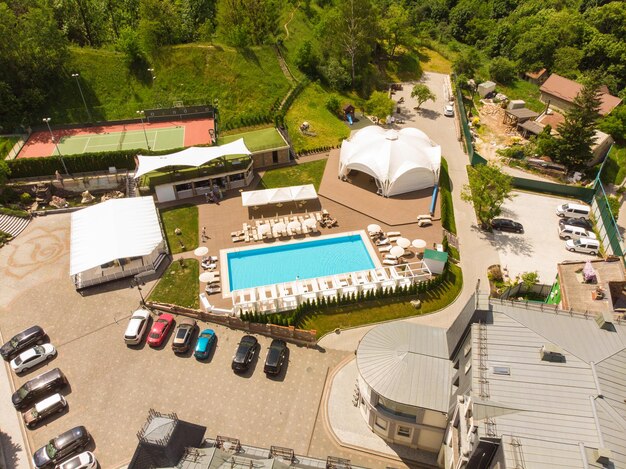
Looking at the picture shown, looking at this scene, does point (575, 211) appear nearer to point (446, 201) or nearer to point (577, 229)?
point (577, 229)

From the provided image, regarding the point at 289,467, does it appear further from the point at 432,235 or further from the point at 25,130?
the point at 25,130

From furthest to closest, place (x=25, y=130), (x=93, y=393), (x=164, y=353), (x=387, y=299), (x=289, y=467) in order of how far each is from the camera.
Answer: (x=25, y=130) → (x=387, y=299) → (x=164, y=353) → (x=93, y=393) → (x=289, y=467)

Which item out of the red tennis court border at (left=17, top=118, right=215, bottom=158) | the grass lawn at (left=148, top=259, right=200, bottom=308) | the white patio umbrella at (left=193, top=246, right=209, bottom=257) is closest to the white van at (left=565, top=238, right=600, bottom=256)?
the white patio umbrella at (left=193, top=246, right=209, bottom=257)

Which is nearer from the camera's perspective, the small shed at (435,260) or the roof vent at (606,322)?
the roof vent at (606,322)

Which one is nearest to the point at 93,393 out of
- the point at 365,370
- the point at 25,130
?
the point at 365,370

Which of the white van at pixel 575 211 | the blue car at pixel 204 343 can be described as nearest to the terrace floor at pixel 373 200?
the white van at pixel 575 211

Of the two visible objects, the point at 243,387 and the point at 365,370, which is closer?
the point at 365,370

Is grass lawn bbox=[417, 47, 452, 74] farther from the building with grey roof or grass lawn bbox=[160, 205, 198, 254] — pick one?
the building with grey roof

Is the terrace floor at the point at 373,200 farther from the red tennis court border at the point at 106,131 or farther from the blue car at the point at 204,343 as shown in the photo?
the blue car at the point at 204,343
